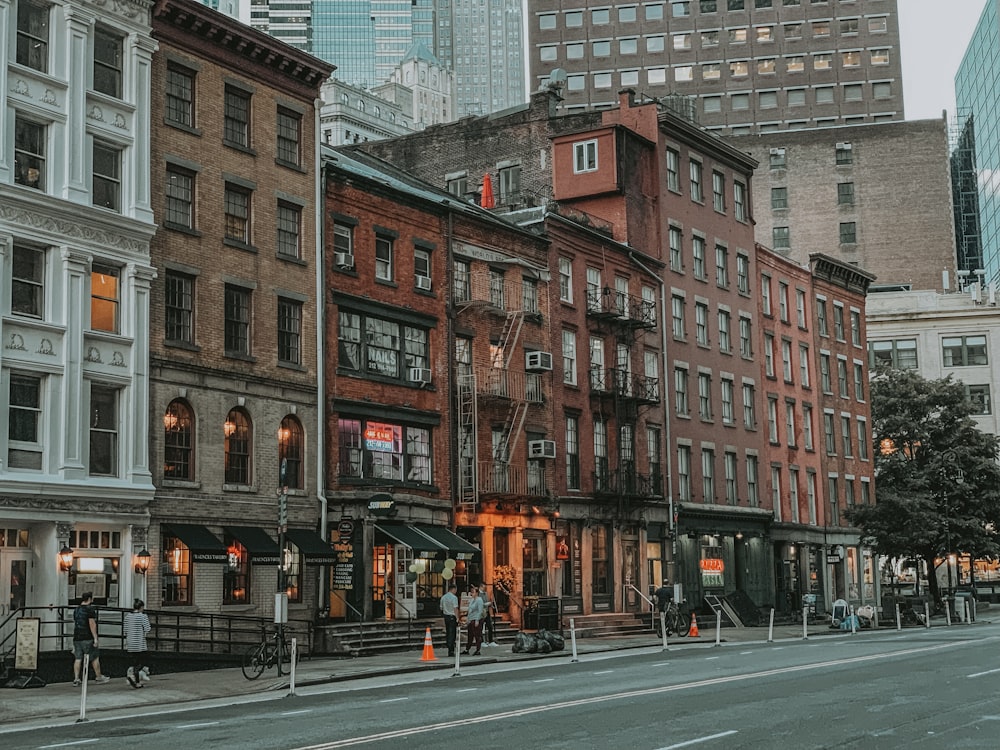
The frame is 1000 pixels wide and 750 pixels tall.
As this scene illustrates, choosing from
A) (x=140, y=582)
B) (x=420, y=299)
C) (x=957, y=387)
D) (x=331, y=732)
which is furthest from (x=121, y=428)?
(x=957, y=387)

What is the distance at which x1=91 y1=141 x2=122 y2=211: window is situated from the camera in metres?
31.3

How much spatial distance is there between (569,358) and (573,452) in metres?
3.40

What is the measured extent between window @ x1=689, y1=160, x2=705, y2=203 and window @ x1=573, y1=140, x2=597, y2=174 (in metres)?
6.37

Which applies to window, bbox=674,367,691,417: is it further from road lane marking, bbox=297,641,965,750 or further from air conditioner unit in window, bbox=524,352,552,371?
road lane marking, bbox=297,641,965,750

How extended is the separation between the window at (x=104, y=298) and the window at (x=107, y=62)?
4.37 meters

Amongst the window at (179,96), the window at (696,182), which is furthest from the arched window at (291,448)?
the window at (696,182)

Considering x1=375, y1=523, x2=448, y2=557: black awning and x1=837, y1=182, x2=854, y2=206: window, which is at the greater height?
x1=837, y1=182, x2=854, y2=206: window

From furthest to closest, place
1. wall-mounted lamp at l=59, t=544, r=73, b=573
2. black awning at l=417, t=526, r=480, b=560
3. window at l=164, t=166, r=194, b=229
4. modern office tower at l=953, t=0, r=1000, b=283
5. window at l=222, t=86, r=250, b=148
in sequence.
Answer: modern office tower at l=953, t=0, r=1000, b=283 → black awning at l=417, t=526, r=480, b=560 → window at l=222, t=86, r=250, b=148 → window at l=164, t=166, r=194, b=229 → wall-mounted lamp at l=59, t=544, r=73, b=573

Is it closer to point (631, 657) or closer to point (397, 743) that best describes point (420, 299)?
point (631, 657)

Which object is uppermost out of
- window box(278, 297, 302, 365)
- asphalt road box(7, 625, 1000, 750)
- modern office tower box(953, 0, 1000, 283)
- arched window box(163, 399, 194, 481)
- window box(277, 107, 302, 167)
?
modern office tower box(953, 0, 1000, 283)

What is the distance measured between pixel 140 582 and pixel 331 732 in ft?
48.1

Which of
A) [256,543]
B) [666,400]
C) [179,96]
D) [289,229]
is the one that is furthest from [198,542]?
[666,400]

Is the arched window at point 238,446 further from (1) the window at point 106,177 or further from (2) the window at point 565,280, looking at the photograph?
(2) the window at point 565,280

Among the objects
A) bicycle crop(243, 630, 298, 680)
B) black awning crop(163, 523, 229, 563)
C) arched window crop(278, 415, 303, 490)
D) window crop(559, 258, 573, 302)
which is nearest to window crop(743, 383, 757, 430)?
window crop(559, 258, 573, 302)
